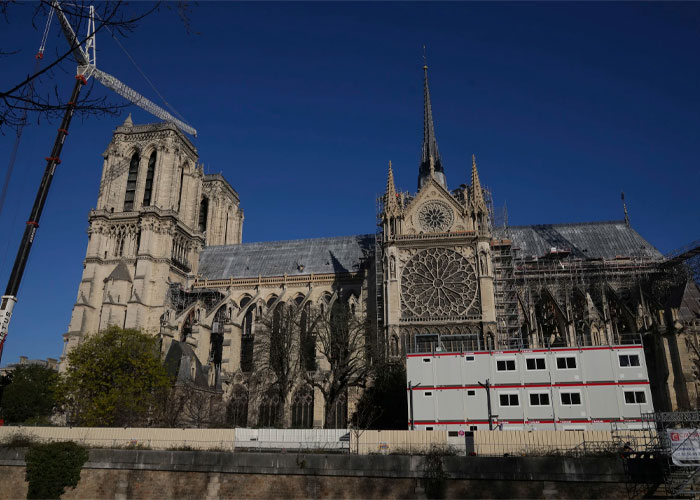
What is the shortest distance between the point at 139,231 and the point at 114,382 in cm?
1816

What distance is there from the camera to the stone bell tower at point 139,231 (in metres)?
46.8

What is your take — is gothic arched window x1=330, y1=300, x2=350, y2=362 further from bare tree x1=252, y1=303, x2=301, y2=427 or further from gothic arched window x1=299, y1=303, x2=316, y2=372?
bare tree x1=252, y1=303, x2=301, y2=427

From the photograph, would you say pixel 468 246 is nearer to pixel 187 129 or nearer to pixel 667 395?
pixel 667 395

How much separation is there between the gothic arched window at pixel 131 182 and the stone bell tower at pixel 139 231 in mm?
96

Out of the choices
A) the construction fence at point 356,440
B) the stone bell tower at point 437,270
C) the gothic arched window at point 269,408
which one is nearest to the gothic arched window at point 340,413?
the gothic arched window at point 269,408

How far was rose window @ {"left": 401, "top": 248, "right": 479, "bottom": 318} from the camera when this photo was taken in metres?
40.0

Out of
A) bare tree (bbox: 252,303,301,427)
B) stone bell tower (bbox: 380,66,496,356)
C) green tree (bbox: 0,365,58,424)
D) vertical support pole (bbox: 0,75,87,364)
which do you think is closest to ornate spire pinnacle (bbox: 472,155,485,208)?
stone bell tower (bbox: 380,66,496,356)

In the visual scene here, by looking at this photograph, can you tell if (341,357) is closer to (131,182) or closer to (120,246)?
(120,246)

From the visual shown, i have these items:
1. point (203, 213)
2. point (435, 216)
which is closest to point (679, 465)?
point (435, 216)

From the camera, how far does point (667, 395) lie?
114ft

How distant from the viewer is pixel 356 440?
24.0 m

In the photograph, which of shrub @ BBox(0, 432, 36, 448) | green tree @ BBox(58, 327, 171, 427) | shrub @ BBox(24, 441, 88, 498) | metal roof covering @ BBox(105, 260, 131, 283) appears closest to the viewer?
shrub @ BBox(24, 441, 88, 498)

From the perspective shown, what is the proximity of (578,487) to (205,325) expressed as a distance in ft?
107

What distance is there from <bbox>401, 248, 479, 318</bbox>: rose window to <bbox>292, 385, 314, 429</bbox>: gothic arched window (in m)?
8.97
